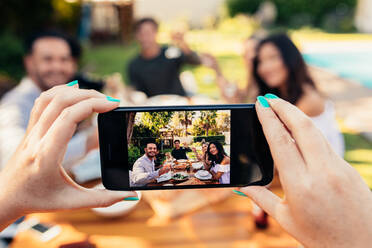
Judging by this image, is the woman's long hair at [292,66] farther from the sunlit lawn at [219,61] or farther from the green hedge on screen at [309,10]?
the green hedge on screen at [309,10]

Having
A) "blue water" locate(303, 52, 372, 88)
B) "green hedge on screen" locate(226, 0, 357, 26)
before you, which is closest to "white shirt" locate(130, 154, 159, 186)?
"blue water" locate(303, 52, 372, 88)

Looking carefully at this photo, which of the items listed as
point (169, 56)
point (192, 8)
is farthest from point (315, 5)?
point (169, 56)

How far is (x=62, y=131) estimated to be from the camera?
812 mm

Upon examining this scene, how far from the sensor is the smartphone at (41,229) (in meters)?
1.22

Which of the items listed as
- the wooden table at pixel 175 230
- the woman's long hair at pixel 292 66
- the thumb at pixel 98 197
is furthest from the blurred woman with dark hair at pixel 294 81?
the thumb at pixel 98 197

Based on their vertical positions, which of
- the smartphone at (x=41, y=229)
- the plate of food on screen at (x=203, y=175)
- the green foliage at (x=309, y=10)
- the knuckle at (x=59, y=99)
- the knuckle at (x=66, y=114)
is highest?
the green foliage at (x=309, y=10)

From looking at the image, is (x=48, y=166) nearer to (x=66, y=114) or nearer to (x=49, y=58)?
(x=66, y=114)

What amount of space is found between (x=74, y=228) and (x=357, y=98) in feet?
19.3

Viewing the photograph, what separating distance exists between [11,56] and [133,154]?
24.3ft

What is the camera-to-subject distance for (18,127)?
194 cm

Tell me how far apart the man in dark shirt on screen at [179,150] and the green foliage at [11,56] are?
22.9ft

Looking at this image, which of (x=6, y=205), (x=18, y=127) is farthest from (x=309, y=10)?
(x=6, y=205)

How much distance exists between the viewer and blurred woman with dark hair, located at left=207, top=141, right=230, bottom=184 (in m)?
1.03

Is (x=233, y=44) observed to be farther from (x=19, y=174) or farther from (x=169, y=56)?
(x=19, y=174)
